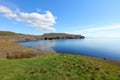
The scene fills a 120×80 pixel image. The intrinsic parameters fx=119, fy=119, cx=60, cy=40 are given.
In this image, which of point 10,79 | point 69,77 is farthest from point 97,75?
point 10,79

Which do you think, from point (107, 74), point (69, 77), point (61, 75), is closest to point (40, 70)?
point (61, 75)

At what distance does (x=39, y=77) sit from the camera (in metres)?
13.5

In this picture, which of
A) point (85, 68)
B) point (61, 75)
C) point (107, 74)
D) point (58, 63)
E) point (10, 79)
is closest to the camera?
point (10, 79)

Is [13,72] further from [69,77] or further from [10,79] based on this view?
[69,77]

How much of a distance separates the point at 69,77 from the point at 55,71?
2212 millimetres

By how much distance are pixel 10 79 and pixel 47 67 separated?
16.7 feet

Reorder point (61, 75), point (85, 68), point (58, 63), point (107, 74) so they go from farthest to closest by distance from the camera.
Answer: point (58, 63) → point (85, 68) → point (107, 74) → point (61, 75)

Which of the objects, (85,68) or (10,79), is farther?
(85,68)

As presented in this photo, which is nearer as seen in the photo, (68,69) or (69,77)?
(69,77)

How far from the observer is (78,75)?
14.4 meters

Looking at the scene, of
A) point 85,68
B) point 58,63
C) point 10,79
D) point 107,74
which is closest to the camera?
point 10,79

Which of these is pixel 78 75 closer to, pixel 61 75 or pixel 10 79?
pixel 61 75

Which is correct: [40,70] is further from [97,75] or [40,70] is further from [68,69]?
[97,75]

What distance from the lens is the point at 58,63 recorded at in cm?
1800
